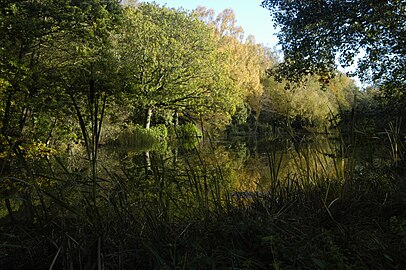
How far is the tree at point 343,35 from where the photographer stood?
6992 millimetres

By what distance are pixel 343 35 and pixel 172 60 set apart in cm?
1712

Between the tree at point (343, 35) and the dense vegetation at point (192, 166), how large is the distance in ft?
0.10

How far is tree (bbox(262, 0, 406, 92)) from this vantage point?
6.99 meters

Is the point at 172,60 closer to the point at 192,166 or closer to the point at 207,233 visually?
the point at 192,166

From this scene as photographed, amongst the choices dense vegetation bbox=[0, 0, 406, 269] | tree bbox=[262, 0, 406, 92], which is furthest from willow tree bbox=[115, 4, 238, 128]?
tree bbox=[262, 0, 406, 92]

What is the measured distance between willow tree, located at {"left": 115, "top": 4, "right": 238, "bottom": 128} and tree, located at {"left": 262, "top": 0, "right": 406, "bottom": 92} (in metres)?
15.0

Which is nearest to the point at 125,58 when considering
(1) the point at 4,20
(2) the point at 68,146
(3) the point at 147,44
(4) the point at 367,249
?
(3) the point at 147,44

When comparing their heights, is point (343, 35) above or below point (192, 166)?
above

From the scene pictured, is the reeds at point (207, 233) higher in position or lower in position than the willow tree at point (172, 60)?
lower

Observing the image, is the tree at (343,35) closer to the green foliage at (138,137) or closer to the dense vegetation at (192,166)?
the dense vegetation at (192,166)

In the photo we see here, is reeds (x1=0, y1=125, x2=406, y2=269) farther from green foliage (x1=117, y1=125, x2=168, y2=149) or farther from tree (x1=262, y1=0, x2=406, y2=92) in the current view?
green foliage (x1=117, y1=125, x2=168, y2=149)

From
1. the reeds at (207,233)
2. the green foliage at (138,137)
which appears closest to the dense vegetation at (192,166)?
the reeds at (207,233)

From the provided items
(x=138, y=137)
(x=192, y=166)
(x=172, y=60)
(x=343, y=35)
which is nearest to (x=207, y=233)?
(x=192, y=166)

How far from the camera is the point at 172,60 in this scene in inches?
936
